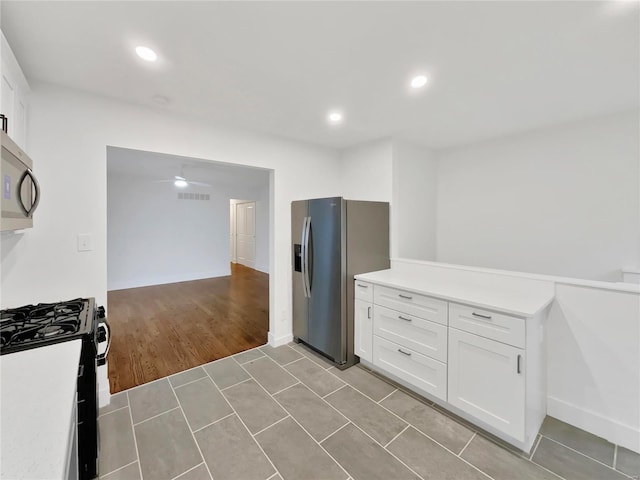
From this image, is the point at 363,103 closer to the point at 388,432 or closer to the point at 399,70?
the point at 399,70

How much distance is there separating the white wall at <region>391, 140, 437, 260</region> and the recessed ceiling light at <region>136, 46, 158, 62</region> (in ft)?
7.90

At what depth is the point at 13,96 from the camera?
1586mm

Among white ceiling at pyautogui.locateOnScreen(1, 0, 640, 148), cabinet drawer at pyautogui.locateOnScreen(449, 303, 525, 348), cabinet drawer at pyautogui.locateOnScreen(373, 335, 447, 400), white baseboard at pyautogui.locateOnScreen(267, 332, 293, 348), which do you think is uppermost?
white ceiling at pyautogui.locateOnScreen(1, 0, 640, 148)

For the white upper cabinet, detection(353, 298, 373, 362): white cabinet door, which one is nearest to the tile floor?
detection(353, 298, 373, 362): white cabinet door

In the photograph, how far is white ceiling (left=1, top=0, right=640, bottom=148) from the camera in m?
1.34

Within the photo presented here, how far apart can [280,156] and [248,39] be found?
168cm

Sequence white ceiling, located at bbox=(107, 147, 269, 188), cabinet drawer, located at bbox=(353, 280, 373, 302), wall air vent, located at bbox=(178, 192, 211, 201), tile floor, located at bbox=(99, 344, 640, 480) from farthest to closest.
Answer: wall air vent, located at bbox=(178, 192, 211, 201), white ceiling, located at bbox=(107, 147, 269, 188), cabinet drawer, located at bbox=(353, 280, 373, 302), tile floor, located at bbox=(99, 344, 640, 480)

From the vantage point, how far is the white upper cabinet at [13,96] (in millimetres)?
1432

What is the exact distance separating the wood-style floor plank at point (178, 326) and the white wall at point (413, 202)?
2110 mm

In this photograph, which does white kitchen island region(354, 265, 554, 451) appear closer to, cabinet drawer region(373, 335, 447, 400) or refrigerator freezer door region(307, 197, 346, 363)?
cabinet drawer region(373, 335, 447, 400)

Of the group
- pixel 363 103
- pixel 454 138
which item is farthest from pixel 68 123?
pixel 454 138

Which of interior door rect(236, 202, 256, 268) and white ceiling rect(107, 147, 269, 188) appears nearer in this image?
white ceiling rect(107, 147, 269, 188)

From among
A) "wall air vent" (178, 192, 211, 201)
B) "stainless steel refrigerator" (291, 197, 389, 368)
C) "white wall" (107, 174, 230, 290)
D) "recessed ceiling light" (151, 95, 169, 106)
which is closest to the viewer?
"recessed ceiling light" (151, 95, 169, 106)

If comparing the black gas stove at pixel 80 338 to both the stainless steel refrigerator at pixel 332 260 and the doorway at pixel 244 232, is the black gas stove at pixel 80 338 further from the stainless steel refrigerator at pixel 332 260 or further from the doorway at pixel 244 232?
the doorway at pixel 244 232
